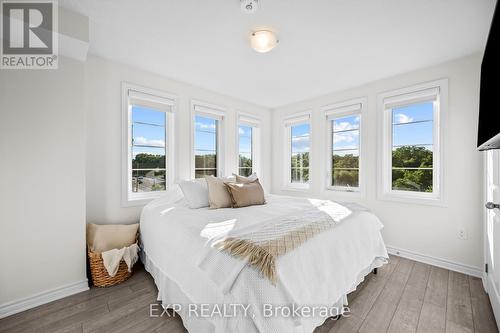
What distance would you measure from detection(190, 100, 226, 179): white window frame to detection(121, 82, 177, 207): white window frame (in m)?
0.30

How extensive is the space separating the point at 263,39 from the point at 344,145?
237 cm

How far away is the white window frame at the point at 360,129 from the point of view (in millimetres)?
3322

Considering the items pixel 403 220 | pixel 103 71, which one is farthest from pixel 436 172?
pixel 103 71

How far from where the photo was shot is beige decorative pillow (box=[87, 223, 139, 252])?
219cm

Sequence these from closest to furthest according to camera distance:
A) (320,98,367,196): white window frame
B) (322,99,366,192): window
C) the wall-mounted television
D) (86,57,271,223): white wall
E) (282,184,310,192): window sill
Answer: the wall-mounted television
(86,57,271,223): white wall
(320,98,367,196): white window frame
(322,99,366,192): window
(282,184,310,192): window sill

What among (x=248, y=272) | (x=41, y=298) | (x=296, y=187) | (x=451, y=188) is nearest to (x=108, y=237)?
(x=41, y=298)

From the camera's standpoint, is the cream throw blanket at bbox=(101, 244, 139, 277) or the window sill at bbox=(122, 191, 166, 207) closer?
the cream throw blanket at bbox=(101, 244, 139, 277)

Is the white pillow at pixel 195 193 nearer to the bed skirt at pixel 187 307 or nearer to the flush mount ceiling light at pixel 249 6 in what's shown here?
the bed skirt at pixel 187 307

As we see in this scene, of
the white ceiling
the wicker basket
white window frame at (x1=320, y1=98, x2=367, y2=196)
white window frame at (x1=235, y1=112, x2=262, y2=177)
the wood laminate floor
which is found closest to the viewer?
the wood laminate floor

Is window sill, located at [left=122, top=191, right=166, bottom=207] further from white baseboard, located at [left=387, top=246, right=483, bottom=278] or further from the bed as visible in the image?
white baseboard, located at [left=387, top=246, right=483, bottom=278]

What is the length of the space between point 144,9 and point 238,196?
196 centimetres

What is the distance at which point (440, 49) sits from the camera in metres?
2.33

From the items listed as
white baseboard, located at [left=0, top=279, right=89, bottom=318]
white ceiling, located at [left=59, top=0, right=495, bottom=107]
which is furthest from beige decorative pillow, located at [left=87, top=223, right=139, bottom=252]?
white ceiling, located at [left=59, top=0, right=495, bottom=107]

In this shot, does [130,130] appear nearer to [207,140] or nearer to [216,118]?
[207,140]
